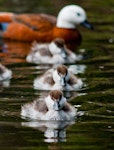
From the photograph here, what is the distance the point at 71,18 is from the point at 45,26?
0.80 meters

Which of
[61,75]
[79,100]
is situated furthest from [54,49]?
[79,100]

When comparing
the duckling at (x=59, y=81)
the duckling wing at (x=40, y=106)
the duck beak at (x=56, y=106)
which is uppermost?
the duck beak at (x=56, y=106)

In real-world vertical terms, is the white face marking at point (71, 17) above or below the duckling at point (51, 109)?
below

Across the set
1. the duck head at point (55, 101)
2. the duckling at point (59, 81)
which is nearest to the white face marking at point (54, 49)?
the duckling at point (59, 81)

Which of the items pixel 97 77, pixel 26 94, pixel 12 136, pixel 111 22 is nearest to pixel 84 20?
pixel 111 22

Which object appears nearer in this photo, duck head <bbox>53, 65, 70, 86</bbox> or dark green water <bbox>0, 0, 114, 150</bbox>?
dark green water <bbox>0, 0, 114, 150</bbox>

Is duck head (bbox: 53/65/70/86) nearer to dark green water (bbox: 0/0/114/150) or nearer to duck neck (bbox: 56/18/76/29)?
dark green water (bbox: 0/0/114/150)

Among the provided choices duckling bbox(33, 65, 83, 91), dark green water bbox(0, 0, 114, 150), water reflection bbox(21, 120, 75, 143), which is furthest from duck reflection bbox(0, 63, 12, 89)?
water reflection bbox(21, 120, 75, 143)

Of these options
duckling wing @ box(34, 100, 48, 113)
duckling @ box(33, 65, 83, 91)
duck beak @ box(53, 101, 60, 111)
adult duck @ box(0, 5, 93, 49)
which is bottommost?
adult duck @ box(0, 5, 93, 49)

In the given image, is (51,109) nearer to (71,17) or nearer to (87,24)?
(87,24)

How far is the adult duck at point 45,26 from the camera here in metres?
19.8

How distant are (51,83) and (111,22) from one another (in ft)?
22.8

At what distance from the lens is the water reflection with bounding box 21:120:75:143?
34.9ft

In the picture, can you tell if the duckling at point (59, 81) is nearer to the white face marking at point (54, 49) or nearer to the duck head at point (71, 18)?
the white face marking at point (54, 49)
